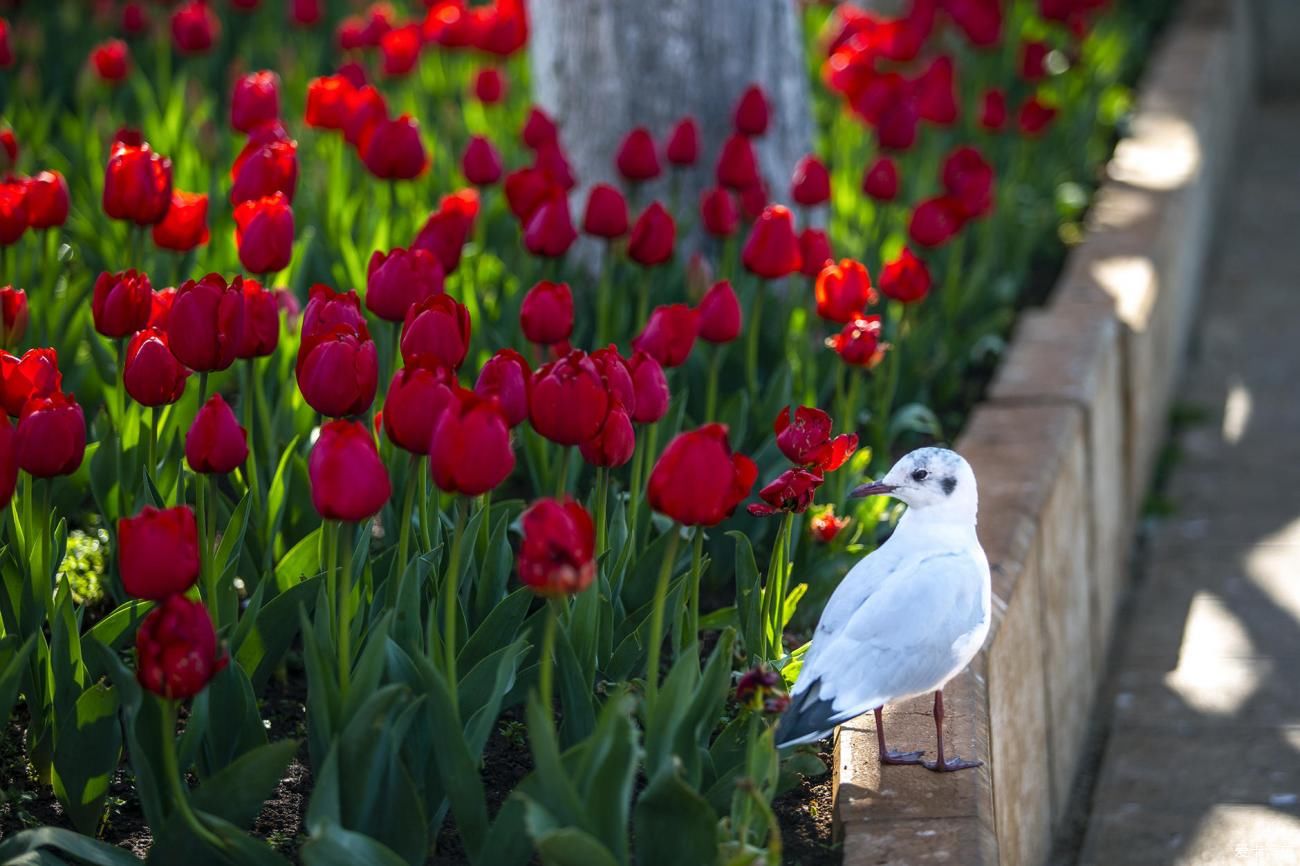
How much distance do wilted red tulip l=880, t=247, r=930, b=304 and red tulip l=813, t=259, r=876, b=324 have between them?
233 millimetres

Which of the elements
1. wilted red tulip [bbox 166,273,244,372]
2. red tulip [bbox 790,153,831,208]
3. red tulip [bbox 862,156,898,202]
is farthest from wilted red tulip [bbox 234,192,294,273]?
red tulip [bbox 862,156,898,202]

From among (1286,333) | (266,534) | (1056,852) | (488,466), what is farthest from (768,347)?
(1286,333)

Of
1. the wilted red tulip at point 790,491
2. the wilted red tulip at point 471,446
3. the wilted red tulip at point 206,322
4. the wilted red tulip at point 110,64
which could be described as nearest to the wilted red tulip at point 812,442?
the wilted red tulip at point 790,491

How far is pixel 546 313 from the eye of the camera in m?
2.76

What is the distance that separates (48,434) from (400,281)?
655 mm

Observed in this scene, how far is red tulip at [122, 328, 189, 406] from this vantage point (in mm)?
2355

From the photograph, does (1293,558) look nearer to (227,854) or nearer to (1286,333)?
(1286,333)

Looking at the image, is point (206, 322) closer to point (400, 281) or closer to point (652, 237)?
point (400, 281)

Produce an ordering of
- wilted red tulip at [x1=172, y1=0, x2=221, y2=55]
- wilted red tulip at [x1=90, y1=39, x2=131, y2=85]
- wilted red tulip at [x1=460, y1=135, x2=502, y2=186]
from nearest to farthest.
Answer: wilted red tulip at [x1=460, y1=135, x2=502, y2=186] → wilted red tulip at [x1=90, y1=39, x2=131, y2=85] → wilted red tulip at [x1=172, y1=0, x2=221, y2=55]

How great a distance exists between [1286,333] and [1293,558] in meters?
1.92

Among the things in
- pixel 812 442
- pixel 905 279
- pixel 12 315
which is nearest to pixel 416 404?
pixel 812 442

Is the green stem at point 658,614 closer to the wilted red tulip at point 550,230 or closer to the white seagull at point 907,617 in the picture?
the white seagull at point 907,617

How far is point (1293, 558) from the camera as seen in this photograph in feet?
14.7

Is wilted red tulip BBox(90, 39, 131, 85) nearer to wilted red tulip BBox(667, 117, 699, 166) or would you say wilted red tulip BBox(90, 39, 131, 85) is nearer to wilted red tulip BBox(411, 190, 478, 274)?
wilted red tulip BBox(667, 117, 699, 166)
